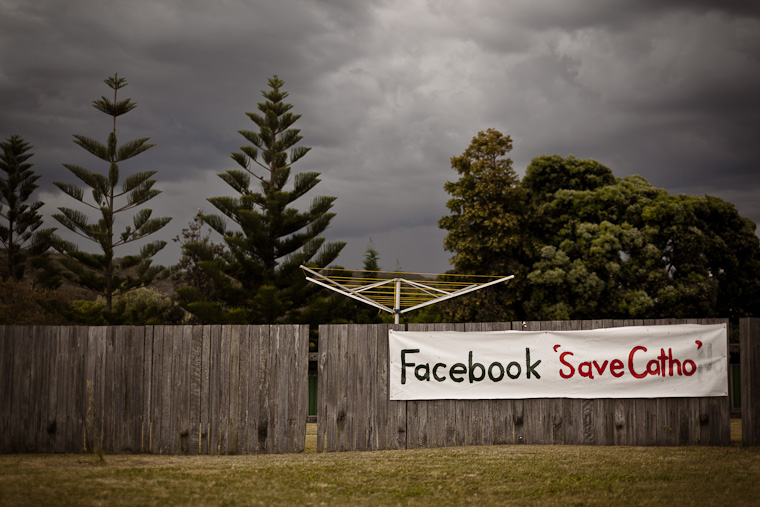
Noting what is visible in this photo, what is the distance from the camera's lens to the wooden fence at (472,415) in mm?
7773

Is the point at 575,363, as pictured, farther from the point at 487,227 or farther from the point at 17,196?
the point at 17,196

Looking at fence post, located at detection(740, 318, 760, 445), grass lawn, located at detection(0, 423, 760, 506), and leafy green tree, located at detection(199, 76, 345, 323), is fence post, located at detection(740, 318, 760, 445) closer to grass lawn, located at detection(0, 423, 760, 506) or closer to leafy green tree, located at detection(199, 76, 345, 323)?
grass lawn, located at detection(0, 423, 760, 506)

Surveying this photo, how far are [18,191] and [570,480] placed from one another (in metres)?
36.6

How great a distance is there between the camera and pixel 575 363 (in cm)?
794

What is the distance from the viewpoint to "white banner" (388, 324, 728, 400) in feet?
25.9

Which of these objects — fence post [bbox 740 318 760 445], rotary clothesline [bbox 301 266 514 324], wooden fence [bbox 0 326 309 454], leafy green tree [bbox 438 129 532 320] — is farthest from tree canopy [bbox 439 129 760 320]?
wooden fence [bbox 0 326 309 454]

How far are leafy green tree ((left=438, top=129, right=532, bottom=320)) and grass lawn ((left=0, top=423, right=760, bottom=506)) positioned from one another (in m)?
16.0

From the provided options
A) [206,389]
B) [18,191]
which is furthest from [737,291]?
[18,191]

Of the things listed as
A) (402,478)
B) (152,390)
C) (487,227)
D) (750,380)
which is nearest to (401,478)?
(402,478)

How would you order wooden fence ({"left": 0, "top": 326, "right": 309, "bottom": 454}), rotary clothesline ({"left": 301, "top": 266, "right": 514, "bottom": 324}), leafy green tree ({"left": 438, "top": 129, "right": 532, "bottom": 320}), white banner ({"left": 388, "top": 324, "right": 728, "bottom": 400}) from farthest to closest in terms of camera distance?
1. leafy green tree ({"left": 438, "top": 129, "right": 532, "bottom": 320})
2. rotary clothesline ({"left": 301, "top": 266, "right": 514, "bottom": 324})
3. white banner ({"left": 388, "top": 324, "right": 728, "bottom": 400})
4. wooden fence ({"left": 0, "top": 326, "right": 309, "bottom": 454})

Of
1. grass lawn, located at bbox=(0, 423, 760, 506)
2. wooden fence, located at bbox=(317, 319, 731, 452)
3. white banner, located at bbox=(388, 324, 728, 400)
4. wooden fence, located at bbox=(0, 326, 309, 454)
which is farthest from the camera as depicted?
white banner, located at bbox=(388, 324, 728, 400)

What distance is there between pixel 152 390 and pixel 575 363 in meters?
5.23

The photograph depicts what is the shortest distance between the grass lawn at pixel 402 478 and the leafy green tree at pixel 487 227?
16.0 metres

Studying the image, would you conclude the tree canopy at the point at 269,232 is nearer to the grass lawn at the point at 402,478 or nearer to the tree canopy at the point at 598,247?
the tree canopy at the point at 598,247
